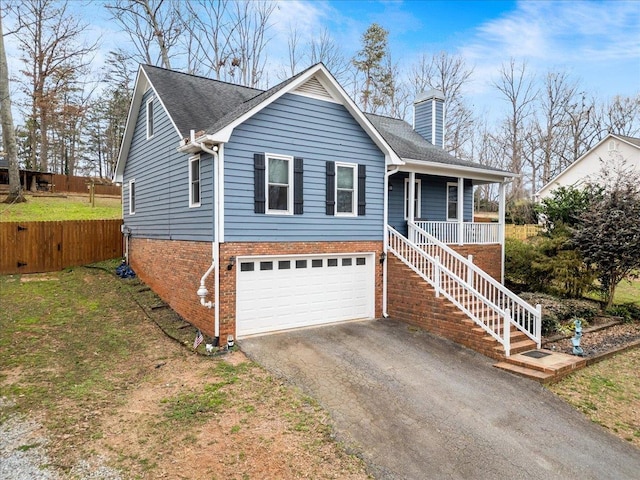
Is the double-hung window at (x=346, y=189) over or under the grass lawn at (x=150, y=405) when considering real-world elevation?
over

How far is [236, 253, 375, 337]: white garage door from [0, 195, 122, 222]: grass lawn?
1457 centimetres

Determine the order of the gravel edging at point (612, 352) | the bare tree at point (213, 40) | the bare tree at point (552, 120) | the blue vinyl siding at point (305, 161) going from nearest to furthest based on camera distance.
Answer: the gravel edging at point (612, 352) → the blue vinyl siding at point (305, 161) → the bare tree at point (213, 40) → the bare tree at point (552, 120)

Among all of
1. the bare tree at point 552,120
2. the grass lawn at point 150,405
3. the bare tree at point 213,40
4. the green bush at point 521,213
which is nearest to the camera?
the grass lawn at point 150,405

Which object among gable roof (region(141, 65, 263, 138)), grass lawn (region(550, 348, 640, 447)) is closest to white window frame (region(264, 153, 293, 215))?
gable roof (region(141, 65, 263, 138))

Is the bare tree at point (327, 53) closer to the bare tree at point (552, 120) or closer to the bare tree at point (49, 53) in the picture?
the bare tree at point (49, 53)

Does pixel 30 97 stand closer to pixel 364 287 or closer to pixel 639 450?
pixel 364 287

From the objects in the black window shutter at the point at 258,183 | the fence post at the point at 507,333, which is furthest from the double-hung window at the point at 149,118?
the fence post at the point at 507,333

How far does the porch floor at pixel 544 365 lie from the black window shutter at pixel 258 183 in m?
5.90

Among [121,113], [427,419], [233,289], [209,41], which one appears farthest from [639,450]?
[121,113]

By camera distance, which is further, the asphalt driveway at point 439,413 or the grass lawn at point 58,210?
the grass lawn at point 58,210

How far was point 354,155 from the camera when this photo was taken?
1055 centimetres

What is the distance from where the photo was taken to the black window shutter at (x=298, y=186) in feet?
31.2

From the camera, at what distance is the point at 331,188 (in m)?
10.2

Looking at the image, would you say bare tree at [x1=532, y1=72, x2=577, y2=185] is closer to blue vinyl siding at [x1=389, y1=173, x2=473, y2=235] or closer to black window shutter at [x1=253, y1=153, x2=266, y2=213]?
blue vinyl siding at [x1=389, y1=173, x2=473, y2=235]
